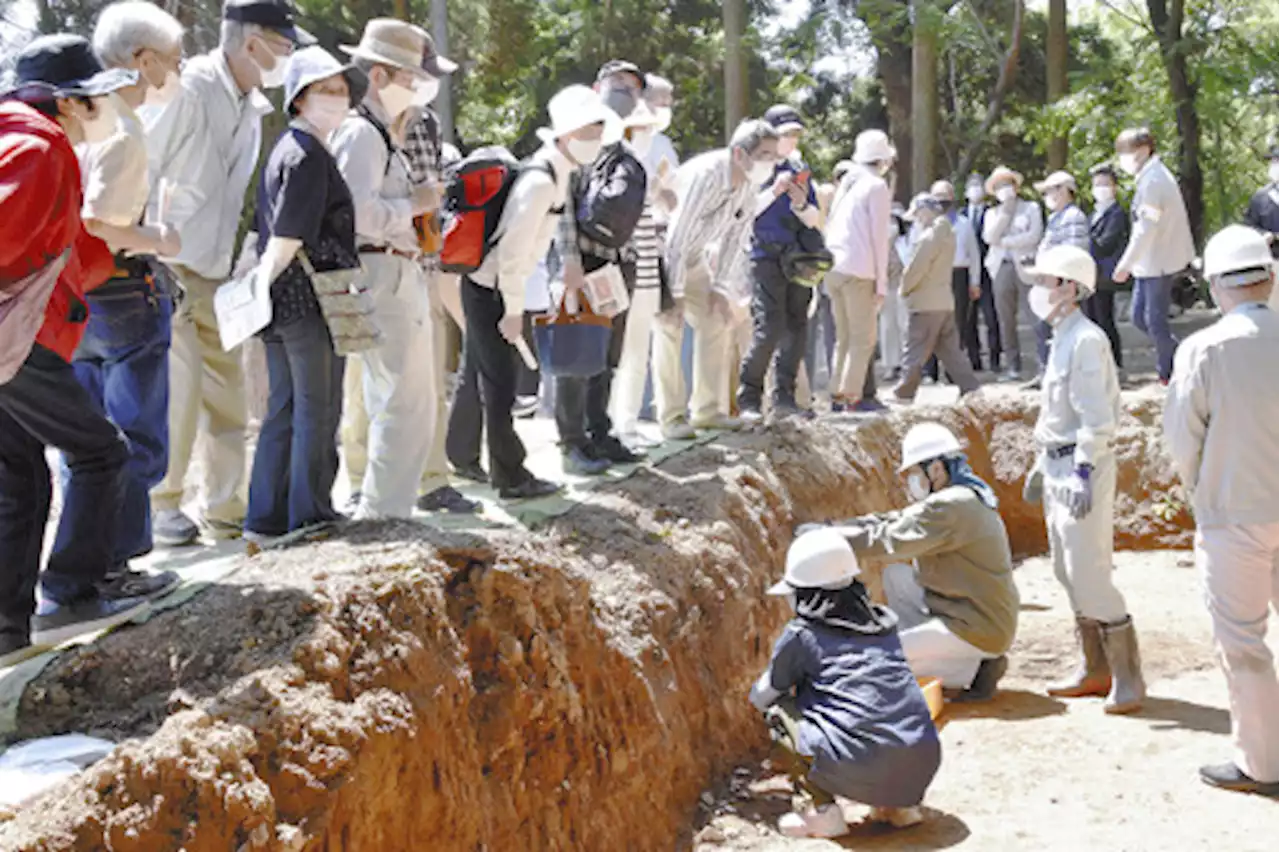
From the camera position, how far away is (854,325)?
10.8 meters

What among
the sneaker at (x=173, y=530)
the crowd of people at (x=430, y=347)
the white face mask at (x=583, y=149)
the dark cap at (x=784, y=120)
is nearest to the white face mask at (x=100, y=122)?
the crowd of people at (x=430, y=347)

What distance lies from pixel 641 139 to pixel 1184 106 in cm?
1072

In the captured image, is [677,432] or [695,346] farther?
[695,346]

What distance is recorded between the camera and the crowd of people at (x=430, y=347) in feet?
14.4

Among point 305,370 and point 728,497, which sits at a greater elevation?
point 305,370

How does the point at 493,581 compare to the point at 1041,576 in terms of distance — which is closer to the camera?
the point at 493,581

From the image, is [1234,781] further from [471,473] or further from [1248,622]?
[471,473]

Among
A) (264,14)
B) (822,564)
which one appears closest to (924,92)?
(822,564)

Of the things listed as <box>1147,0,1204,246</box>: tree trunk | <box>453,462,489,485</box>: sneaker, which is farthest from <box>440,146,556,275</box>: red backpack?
<box>1147,0,1204,246</box>: tree trunk

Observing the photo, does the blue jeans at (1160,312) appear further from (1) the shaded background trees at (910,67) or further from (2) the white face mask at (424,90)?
(2) the white face mask at (424,90)

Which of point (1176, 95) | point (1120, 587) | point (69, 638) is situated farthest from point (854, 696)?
point (1176, 95)

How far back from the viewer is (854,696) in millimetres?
5953

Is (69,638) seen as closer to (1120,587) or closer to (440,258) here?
(440,258)

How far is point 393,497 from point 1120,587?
7315 mm
